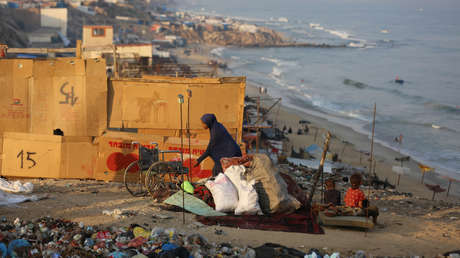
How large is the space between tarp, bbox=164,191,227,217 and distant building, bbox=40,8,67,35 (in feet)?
140

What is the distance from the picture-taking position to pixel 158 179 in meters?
6.78

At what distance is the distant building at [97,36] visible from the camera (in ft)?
93.9

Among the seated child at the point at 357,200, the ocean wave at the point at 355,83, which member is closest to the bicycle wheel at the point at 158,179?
the seated child at the point at 357,200

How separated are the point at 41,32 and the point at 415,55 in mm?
43870

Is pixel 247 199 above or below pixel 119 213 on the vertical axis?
above

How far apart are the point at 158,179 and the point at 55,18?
143 ft

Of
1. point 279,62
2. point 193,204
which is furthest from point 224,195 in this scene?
point 279,62

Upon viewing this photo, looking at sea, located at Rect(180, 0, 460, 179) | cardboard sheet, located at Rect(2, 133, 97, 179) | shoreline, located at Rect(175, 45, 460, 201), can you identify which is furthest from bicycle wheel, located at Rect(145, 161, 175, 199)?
sea, located at Rect(180, 0, 460, 179)

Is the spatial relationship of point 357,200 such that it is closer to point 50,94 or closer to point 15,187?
point 15,187

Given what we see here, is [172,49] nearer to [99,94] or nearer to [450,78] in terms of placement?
[450,78]

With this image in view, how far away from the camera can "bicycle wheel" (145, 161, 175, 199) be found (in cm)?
657

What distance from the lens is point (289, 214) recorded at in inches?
241

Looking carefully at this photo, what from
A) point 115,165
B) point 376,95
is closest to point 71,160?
point 115,165

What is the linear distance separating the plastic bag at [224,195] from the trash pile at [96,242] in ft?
3.41
